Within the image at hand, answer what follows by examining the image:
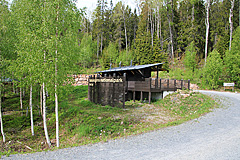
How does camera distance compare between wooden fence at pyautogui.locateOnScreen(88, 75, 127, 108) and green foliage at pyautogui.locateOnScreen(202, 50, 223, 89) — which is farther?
green foliage at pyautogui.locateOnScreen(202, 50, 223, 89)

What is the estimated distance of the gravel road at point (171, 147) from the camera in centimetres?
458

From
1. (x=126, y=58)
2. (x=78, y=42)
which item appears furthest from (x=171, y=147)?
(x=126, y=58)

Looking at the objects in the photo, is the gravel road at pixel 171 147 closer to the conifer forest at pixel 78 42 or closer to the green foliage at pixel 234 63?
the conifer forest at pixel 78 42

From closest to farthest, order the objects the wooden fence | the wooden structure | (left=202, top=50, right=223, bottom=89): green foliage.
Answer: the wooden fence < the wooden structure < (left=202, top=50, right=223, bottom=89): green foliage

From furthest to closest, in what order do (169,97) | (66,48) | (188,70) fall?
(188,70) → (169,97) → (66,48)

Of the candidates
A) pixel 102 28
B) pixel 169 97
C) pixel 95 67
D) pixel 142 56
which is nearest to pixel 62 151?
pixel 169 97

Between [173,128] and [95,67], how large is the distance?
3579cm

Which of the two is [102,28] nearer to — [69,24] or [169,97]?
[169,97]

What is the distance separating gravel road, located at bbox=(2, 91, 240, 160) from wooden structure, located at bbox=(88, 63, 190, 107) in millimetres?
5644

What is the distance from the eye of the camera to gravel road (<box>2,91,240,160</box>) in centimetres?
458

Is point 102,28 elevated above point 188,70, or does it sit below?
above

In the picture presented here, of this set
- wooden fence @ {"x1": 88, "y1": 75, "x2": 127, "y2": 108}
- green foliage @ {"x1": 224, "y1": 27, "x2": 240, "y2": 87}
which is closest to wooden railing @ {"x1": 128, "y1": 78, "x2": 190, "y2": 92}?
wooden fence @ {"x1": 88, "y1": 75, "x2": 127, "y2": 108}

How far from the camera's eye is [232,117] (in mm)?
8570

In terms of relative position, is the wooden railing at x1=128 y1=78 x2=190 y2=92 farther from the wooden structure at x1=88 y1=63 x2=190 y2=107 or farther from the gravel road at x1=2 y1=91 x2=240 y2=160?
the gravel road at x1=2 y1=91 x2=240 y2=160
